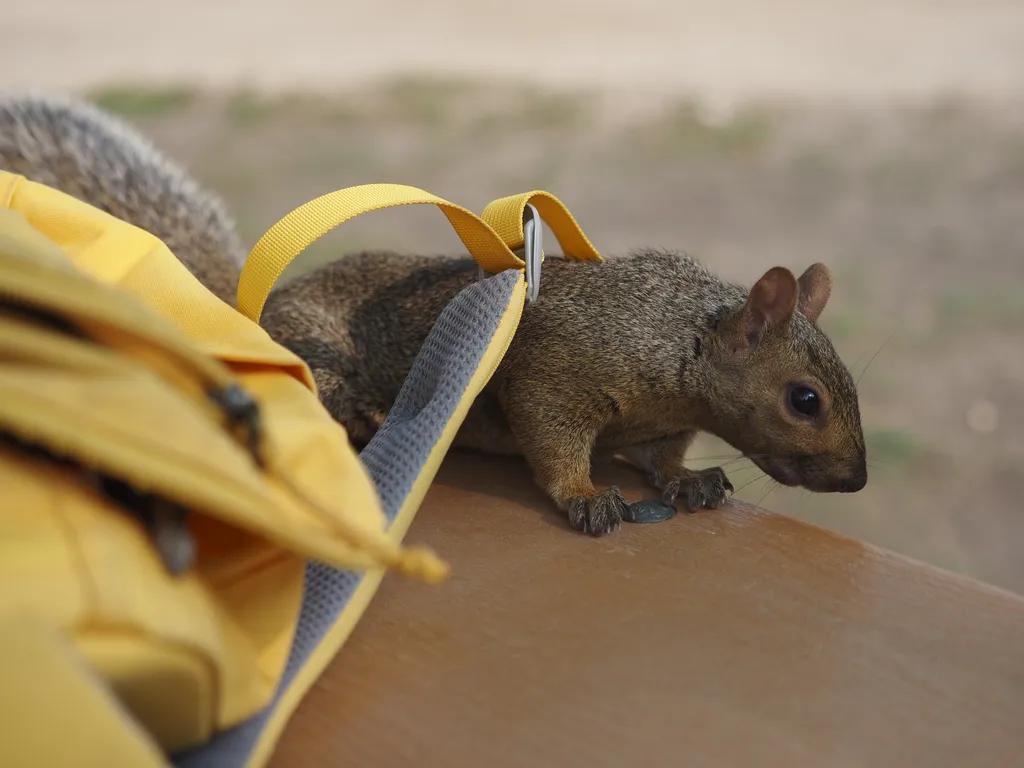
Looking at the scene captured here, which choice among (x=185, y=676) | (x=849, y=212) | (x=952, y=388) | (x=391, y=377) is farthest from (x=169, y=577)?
(x=849, y=212)

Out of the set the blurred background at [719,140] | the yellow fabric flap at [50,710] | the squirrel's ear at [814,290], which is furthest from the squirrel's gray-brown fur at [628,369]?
the blurred background at [719,140]

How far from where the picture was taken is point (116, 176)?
1646 millimetres

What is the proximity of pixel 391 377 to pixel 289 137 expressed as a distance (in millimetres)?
4145

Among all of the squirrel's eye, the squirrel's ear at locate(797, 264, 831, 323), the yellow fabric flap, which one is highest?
the yellow fabric flap

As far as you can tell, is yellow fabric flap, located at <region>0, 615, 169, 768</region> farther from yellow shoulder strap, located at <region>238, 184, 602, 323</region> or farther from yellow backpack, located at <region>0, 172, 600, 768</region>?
yellow shoulder strap, located at <region>238, 184, 602, 323</region>

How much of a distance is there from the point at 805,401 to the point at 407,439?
580mm

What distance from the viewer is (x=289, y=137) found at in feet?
17.3

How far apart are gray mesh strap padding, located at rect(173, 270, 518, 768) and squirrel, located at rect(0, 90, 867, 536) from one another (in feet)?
0.75

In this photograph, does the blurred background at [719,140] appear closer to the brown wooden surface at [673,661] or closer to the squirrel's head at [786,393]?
the squirrel's head at [786,393]

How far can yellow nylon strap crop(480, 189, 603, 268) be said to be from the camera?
128 cm

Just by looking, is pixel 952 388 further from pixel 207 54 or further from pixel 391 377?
pixel 207 54

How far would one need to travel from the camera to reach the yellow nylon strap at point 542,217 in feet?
4.20

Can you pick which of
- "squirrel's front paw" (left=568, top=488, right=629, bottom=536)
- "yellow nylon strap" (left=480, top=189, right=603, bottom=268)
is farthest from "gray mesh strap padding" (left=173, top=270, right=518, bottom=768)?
"squirrel's front paw" (left=568, top=488, right=629, bottom=536)

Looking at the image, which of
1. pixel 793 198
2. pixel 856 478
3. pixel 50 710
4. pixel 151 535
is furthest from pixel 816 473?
pixel 793 198
